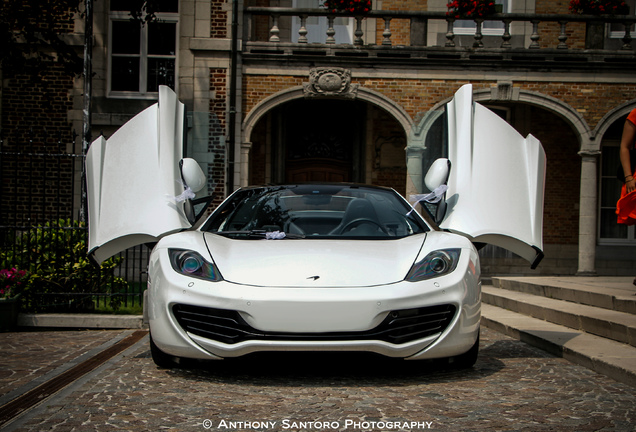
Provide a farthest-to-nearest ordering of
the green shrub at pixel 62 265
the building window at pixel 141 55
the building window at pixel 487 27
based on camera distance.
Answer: the building window at pixel 487 27
the building window at pixel 141 55
the green shrub at pixel 62 265

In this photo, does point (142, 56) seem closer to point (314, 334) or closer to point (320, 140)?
→ point (320, 140)

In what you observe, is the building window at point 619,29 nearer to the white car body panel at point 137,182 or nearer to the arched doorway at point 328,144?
the arched doorway at point 328,144

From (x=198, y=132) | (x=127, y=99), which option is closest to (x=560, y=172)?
(x=198, y=132)

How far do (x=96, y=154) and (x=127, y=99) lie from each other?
35.8ft

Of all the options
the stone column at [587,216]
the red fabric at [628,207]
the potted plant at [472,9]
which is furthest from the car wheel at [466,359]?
the stone column at [587,216]

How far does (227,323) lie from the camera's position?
162 inches

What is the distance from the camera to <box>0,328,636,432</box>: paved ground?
3348 mm

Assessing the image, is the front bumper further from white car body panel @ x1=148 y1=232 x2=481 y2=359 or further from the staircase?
the staircase

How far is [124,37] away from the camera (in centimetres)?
1612

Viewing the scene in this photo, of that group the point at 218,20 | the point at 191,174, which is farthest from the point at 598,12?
the point at 191,174

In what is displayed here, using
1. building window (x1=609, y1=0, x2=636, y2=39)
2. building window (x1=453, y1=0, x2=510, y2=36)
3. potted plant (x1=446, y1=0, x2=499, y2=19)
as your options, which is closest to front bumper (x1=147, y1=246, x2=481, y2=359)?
potted plant (x1=446, y1=0, x2=499, y2=19)

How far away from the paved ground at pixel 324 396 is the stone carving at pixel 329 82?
35.7ft

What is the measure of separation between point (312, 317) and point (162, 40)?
44.0 ft

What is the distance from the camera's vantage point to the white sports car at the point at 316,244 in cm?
403
